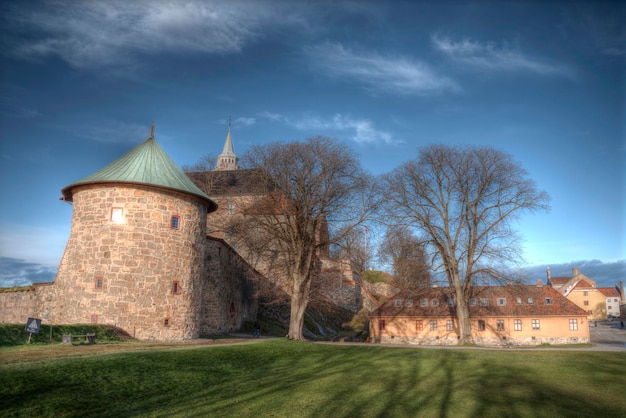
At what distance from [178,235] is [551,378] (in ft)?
58.0

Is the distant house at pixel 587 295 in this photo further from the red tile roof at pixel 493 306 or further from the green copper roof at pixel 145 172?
the green copper roof at pixel 145 172

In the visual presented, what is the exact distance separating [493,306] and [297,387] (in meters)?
30.6

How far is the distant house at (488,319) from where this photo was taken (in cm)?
3747

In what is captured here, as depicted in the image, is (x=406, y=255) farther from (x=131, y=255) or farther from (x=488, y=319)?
(x=131, y=255)

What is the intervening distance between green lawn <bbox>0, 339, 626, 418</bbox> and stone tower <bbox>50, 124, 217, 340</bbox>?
6.52 metres

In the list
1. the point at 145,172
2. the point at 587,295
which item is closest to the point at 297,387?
the point at 145,172

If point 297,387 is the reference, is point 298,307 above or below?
above

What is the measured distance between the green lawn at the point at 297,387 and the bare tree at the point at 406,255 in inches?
511

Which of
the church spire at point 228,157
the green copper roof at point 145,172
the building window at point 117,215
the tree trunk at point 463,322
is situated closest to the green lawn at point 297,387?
the building window at point 117,215

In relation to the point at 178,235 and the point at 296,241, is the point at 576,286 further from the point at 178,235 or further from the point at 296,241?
the point at 178,235

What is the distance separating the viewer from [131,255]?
22828 mm

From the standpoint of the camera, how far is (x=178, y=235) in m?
24.4

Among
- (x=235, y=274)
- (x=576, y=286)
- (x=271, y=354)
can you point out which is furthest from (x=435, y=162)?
(x=576, y=286)

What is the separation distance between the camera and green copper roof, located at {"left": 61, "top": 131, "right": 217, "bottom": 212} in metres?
23.5
